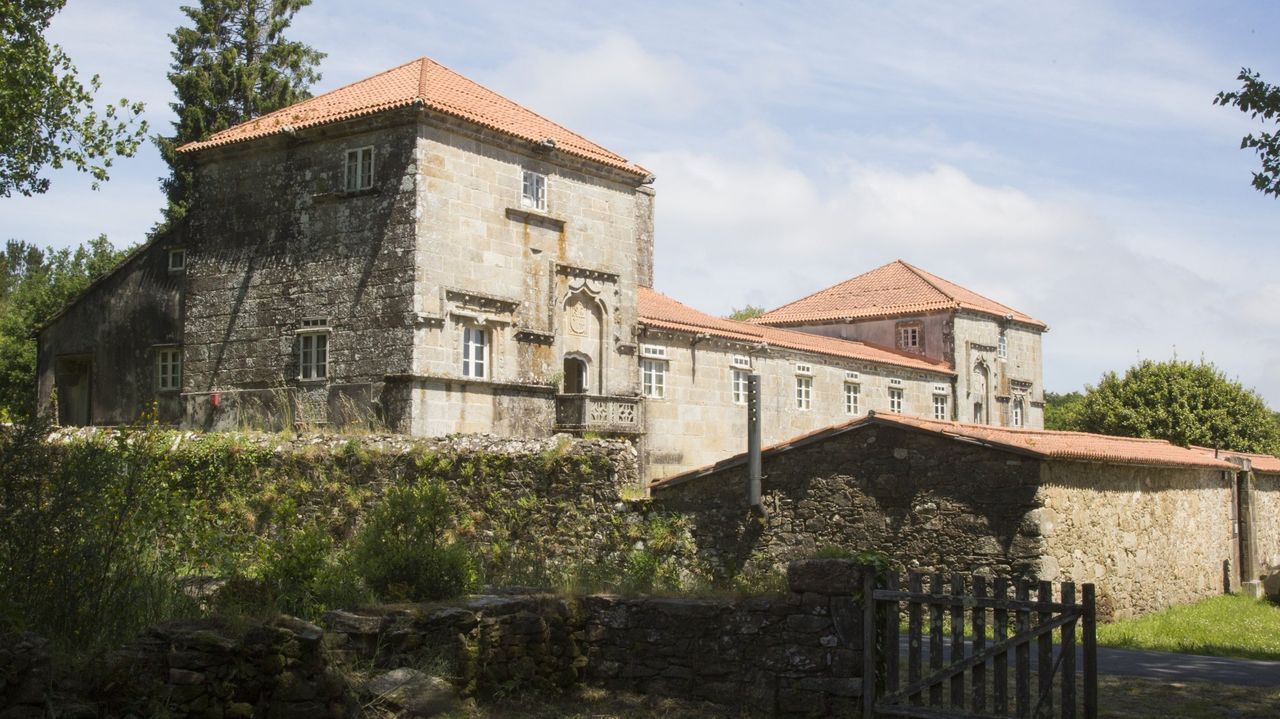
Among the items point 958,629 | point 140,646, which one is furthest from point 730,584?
point 140,646

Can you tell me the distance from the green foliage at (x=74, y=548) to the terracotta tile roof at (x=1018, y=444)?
461 inches

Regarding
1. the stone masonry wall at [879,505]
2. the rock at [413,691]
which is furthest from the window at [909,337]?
the rock at [413,691]

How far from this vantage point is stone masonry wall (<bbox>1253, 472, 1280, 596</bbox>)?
83.4 ft

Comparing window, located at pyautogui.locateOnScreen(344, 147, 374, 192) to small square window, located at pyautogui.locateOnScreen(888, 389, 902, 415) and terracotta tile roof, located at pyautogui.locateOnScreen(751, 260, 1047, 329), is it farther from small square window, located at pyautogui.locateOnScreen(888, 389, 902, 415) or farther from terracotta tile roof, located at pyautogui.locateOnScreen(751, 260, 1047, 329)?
terracotta tile roof, located at pyautogui.locateOnScreen(751, 260, 1047, 329)

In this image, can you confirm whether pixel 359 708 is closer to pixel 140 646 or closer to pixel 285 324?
pixel 140 646

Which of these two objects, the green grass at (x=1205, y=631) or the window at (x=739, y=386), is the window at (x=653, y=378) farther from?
the green grass at (x=1205, y=631)

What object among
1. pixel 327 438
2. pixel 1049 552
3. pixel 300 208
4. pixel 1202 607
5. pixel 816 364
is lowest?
pixel 1202 607

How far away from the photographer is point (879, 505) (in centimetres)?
1952

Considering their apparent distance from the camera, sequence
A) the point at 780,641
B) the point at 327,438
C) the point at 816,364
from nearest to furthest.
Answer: the point at 780,641
the point at 327,438
the point at 816,364

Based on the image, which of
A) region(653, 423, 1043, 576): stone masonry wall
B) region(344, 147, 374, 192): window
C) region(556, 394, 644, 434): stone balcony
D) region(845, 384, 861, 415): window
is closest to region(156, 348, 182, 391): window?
region(344, 147, 374, 192): window

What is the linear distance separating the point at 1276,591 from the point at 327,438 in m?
19.4

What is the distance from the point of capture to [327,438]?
21.5 metres

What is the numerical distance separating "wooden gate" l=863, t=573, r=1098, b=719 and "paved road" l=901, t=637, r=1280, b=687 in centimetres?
313

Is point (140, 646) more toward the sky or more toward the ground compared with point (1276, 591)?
more toward the sky
